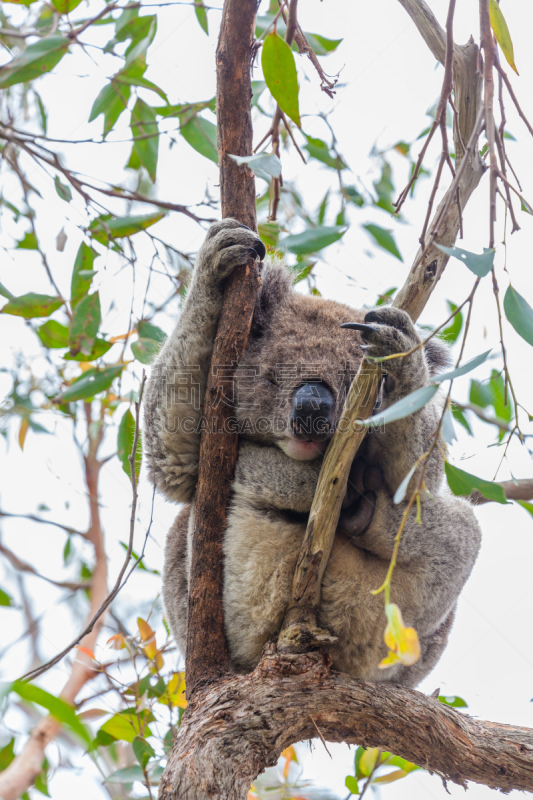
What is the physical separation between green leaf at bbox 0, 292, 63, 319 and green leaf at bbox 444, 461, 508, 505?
1967 millimetres

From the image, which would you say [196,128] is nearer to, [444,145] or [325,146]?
[325,146]

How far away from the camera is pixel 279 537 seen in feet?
5.36

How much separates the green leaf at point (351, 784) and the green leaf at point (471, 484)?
145cm

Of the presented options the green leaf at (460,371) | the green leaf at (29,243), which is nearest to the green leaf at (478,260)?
the green leaf at (460,371)

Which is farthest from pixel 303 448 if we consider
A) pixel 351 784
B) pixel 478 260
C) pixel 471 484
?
pixel 351 784

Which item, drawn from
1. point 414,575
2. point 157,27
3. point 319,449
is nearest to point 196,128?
point 157,27

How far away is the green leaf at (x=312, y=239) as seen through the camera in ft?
5.33

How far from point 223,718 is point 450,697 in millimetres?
1347

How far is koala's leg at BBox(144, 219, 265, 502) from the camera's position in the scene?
66.0 inches

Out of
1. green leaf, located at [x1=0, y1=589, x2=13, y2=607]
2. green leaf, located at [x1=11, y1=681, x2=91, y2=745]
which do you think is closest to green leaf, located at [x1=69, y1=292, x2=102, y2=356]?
green leaf, located at [x1=0, y1=589, x2=13, y2=607]

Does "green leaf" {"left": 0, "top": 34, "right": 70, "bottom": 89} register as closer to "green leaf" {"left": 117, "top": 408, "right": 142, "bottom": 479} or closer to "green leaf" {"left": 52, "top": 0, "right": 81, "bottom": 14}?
"green leaf" {"left": 52, "top": 0, "right": 81, "bottom": 14}

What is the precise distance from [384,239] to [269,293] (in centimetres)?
66

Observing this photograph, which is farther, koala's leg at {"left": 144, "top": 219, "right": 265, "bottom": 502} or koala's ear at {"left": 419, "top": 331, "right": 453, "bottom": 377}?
koala's ear at {"left": 419, "top": 331, "right": 453, "bottom": 377}

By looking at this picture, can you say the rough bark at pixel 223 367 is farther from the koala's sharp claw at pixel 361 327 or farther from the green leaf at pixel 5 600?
the green leaf at pixel 5 600
